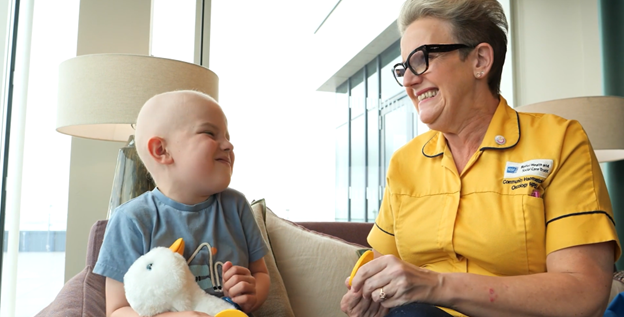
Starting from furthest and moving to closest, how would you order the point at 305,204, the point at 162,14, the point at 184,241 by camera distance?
the point at 305,204, the point at 162,14, the point at 184,241

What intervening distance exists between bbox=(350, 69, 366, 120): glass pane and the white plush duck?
20.3 feet

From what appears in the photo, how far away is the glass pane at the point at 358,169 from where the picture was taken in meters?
6.98

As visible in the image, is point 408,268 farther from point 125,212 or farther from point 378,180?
point 378,180

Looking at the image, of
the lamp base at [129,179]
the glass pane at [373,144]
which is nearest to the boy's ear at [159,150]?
the lamp base at [129,179]

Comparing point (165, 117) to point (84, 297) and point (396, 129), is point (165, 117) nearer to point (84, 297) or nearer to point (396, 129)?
point (84, 297)

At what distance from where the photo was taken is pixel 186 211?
3.99 ft

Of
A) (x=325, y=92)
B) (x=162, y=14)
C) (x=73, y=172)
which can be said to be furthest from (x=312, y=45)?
(x=73, y=172)

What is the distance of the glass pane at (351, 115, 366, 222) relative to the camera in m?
6.98

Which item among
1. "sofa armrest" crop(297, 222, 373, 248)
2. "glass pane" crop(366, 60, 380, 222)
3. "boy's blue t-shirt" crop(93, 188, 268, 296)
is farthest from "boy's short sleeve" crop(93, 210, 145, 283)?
"glass pane" crop(366, 60, 380, 222)

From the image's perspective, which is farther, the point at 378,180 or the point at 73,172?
the point at 378,180

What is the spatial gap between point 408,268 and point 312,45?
7729mm

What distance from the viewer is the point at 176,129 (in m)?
1.20

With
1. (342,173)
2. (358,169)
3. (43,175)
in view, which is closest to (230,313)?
(43,175)

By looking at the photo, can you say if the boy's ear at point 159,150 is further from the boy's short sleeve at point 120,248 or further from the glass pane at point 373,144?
the glass pane at point 373,144
